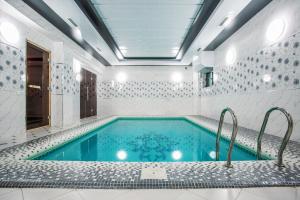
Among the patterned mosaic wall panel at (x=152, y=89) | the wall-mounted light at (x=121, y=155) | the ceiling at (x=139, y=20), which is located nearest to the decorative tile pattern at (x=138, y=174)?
the wall-mounted light at (x=121, y=155)

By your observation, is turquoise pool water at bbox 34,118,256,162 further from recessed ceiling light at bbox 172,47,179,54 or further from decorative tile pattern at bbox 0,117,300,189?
recessed ceiling light at bbox 172,47,179,54

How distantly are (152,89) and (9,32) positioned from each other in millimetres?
6983

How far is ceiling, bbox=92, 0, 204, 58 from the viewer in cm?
392

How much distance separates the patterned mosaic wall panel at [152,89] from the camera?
9.94 m

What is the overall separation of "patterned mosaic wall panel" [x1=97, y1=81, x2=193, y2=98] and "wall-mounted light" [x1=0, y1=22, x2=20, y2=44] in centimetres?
619

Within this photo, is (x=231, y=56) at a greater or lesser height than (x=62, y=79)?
greater

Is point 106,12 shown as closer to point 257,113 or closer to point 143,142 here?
point 143,142

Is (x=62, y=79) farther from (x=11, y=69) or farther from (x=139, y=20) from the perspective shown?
(x=139, y=20)

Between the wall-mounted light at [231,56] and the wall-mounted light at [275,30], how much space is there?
1542mm

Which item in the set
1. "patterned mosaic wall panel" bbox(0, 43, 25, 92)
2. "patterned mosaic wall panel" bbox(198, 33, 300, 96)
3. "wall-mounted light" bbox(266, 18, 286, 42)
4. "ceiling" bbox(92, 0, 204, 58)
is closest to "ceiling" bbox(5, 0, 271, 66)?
"ceiling" bbox(92, 0, 204, 58)

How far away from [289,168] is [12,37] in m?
5.26

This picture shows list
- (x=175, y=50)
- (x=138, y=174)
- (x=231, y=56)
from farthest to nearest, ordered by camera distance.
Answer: (x=175, y=50) → (x=231, y=56) → (x=138, y=174)

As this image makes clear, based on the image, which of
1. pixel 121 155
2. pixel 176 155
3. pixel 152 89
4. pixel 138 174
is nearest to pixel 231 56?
pixel 176 155

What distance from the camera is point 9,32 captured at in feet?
12.2
